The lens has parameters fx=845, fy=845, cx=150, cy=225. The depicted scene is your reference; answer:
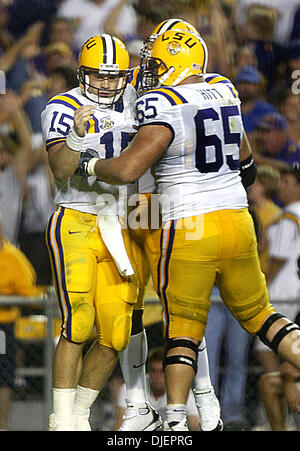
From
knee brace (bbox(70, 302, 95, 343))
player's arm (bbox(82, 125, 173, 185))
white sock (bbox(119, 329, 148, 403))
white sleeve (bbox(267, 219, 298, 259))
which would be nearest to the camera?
player's arm (bbox(82, 125, 173, 185))

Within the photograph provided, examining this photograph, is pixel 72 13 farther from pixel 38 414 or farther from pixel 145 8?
pixel 38 414

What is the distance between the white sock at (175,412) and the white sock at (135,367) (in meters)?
0.43

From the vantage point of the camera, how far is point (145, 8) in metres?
4.84

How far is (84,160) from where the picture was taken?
3.21 m

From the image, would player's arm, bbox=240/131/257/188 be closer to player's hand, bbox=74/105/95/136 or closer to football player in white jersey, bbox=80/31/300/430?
football player in white jersey, bbox=80/31/300/430

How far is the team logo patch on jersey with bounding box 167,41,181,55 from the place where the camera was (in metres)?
3.22

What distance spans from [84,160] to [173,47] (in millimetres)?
550

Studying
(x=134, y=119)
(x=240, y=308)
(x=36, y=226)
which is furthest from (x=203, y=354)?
(x=36, y=226)

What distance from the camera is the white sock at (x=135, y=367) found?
11.5ft

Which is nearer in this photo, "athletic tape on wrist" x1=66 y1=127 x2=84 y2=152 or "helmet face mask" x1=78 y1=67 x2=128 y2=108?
"athletic tape on wrist" x1=66 y1=127 x2=84 y2=152

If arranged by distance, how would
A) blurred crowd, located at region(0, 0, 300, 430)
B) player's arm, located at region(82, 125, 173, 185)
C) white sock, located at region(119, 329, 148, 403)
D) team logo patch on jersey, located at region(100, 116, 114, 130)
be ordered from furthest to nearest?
blurred crowd, located at region(0, 0, 300, 430) → white sock, located at region(119, 329, 148, 403) → team logo patch on jersey, located at region(100, 116, 114, 130) → player's arm, located at region(82, 125, 173, 185)

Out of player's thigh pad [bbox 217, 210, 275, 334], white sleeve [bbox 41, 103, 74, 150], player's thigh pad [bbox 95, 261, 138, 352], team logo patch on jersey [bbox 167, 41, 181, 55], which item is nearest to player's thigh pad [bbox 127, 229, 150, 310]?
player's thigh pad [bbox 95, 261, 138, 352]

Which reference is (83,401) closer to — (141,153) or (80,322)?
(80,322)

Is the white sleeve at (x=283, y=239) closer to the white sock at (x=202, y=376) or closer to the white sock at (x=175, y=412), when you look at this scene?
the white sock at (x=202, y=376)
